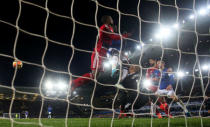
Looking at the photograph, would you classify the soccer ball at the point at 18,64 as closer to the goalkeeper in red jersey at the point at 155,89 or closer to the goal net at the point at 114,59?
the goal net at the point at 114,59

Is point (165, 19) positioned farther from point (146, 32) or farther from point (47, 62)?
point (47, 62)

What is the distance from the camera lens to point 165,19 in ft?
40.1

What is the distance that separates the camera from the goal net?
107 inches

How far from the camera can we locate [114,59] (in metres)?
3.14

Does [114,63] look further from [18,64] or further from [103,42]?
[18,64]

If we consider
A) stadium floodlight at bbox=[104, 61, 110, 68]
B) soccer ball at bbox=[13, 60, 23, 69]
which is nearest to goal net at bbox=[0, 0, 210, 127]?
stadium floodlight at bbox=[104, 61, 110, 68]

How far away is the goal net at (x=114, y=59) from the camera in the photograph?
273 cm

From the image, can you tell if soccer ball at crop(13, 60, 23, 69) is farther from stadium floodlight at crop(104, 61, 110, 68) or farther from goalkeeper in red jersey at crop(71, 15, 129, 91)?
stadium floodlight at crop(104, 61, 110, 68)

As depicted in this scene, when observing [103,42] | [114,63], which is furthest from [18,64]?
[114,63]

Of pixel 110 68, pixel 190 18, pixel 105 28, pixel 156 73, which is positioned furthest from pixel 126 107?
pixel 190 18

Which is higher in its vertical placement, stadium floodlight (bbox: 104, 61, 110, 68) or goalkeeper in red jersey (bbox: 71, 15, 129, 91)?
goalkeeper in red jersey (bbox: 71, 15, 129, 91)

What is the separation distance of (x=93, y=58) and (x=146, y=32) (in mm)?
10252

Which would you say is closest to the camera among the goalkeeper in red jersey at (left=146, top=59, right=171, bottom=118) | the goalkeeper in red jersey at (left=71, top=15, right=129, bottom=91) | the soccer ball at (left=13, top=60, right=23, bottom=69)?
the soccer ball at (left=13, top=60, right=23, bottom=69)

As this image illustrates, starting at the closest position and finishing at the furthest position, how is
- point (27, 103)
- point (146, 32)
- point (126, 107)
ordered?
1. point (126, 107)
2. point (146, 32)
3. point (27, 103)
